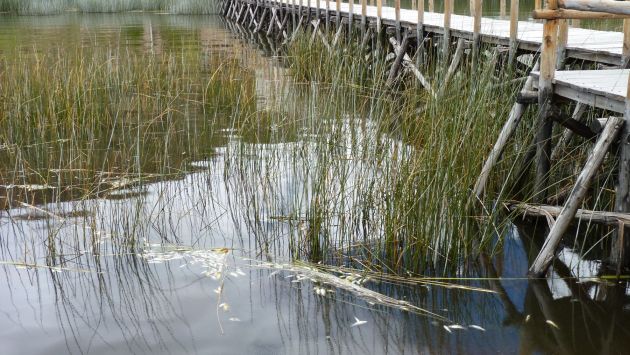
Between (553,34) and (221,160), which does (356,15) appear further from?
(553,34)

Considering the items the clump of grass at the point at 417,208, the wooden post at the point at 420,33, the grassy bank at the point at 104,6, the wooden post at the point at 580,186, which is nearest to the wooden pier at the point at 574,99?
the wooden post at the point at 580,186

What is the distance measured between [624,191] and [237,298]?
81.0 inches

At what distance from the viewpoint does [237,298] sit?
3.86 meters

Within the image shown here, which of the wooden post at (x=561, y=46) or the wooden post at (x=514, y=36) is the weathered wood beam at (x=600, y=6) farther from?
the wooden post at (x=514, y=36)

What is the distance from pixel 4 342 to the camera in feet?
11.3

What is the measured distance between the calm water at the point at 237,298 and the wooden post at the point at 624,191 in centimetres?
18

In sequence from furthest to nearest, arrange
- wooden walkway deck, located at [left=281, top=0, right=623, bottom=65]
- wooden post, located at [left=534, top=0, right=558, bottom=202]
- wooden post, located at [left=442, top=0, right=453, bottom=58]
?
1. wooden post, located at [left=442, top=0, right=453, bottom=58]
2. wooden walkway deck, located at [left=281, top=0, right=623, bottom=65]
3. wooden post, located at [left=534, top=0, right=558, bottom=202]

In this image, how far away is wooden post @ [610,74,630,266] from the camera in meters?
3.82

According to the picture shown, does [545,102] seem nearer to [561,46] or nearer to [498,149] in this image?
[498,149]

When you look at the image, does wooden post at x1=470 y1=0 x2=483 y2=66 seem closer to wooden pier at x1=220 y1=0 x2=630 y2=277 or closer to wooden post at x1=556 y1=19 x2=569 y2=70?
wooden pier at x1=220 y1=0 x2=630 y2=277

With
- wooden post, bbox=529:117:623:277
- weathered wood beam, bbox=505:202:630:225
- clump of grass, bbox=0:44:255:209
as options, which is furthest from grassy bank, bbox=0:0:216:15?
wooden post, bbox=529:117:623:277

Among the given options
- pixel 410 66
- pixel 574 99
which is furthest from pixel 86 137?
pixel 574 99

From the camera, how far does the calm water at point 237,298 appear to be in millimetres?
3416

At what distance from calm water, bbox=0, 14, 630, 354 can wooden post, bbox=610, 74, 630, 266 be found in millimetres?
185
